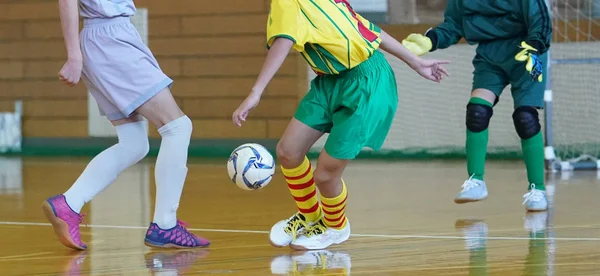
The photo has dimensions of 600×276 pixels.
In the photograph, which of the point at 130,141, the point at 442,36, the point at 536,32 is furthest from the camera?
the point at 442,36

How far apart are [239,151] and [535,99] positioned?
1.96 metres

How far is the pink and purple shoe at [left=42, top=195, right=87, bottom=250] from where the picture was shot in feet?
11.9

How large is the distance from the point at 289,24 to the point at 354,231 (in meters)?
1.04

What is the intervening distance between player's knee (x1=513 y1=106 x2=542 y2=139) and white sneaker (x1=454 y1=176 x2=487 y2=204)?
342 mm

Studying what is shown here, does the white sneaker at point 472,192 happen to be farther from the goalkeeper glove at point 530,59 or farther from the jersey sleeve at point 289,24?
the jersey sleeve at point 289,24

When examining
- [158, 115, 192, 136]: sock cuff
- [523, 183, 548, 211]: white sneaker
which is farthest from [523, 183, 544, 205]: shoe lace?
[158, 115, 192, 136]: sock cuff

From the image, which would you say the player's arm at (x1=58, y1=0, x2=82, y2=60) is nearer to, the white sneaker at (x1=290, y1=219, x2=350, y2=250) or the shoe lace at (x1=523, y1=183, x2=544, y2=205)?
the white sneaker at (x1=290, y1=219, x2=350, y2=250)

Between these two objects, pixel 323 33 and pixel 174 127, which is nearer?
pixel 323 33

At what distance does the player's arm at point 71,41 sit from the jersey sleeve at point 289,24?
656 millimetres

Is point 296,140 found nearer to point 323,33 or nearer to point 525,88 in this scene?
point 323,33

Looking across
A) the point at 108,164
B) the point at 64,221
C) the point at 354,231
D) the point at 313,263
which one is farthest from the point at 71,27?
the point at 354,231

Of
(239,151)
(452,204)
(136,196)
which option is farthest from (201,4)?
(239,151)

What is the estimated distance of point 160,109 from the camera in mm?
3658

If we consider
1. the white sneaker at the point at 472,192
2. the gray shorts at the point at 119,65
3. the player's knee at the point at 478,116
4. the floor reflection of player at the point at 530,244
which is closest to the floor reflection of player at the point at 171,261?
the gray shorts at the point at 119,65
